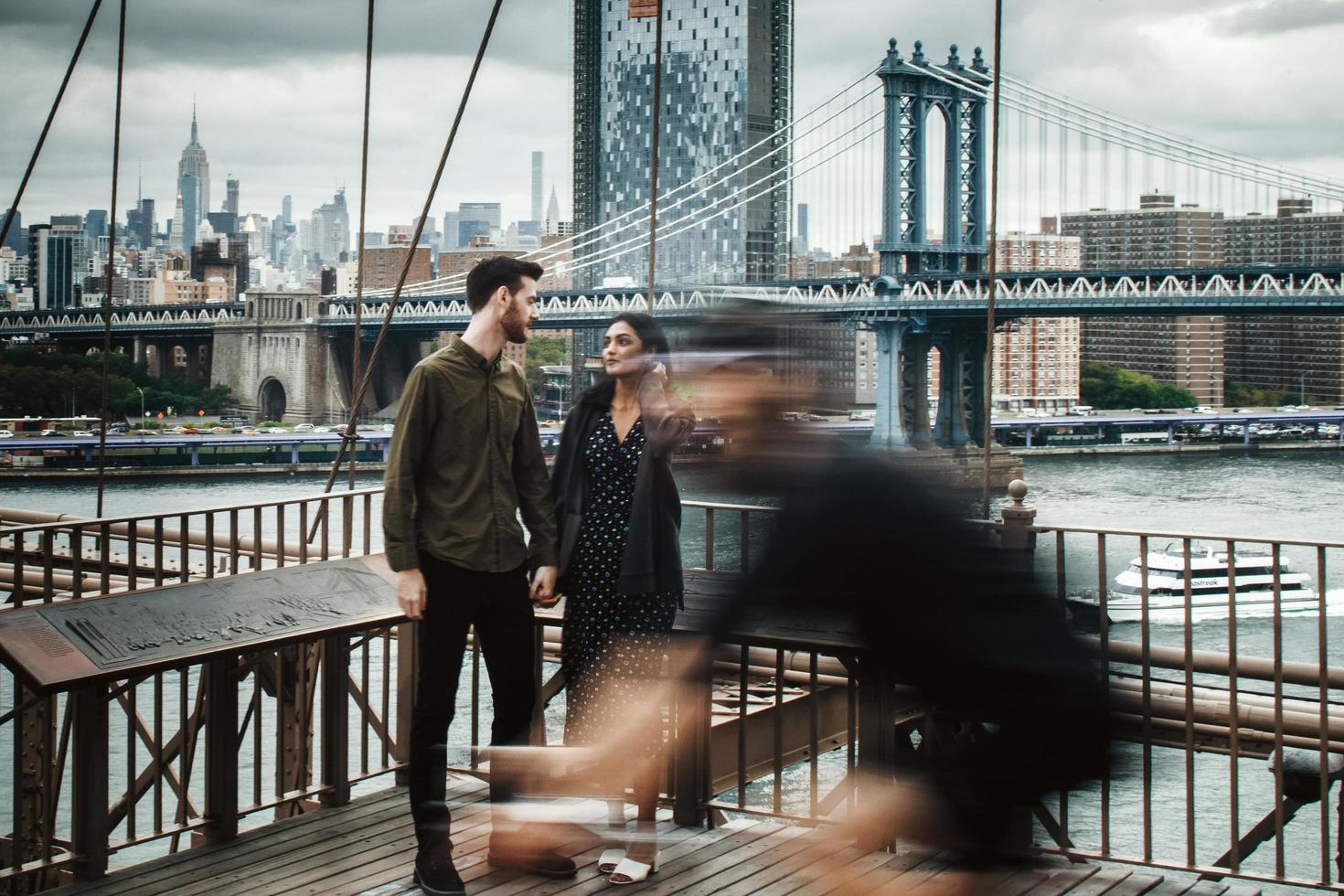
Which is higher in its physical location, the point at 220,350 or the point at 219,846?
the point at 220,350

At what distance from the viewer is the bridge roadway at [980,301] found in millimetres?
25984

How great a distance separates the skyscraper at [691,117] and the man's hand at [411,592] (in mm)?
22893

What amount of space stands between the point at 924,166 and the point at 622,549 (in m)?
36.3

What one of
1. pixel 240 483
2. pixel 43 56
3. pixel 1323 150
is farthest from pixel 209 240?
pixel 1323 150

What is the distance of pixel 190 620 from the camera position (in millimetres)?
2641

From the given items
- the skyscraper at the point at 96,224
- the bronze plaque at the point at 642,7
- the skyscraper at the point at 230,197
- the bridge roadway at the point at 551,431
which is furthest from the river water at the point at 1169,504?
the bronze plaque at the point at 642,7

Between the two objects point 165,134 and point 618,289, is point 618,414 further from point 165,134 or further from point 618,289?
point 165,134

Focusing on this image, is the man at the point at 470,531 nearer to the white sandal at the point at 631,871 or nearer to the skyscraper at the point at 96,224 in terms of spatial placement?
the white sandal at the point at 631,871

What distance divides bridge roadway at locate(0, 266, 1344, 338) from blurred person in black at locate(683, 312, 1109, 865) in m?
22.0

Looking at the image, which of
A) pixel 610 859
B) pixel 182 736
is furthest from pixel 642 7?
pixel 610 859

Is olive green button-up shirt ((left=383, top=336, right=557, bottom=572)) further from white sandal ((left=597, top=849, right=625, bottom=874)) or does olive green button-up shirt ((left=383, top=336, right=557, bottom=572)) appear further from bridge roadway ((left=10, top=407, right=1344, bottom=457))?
bridge roadway ((left=10, top=407, right=1344, bottom=457))

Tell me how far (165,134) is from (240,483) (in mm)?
19744

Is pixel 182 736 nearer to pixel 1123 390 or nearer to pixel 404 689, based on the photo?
pixel 404 689

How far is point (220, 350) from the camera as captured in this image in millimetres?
27750
